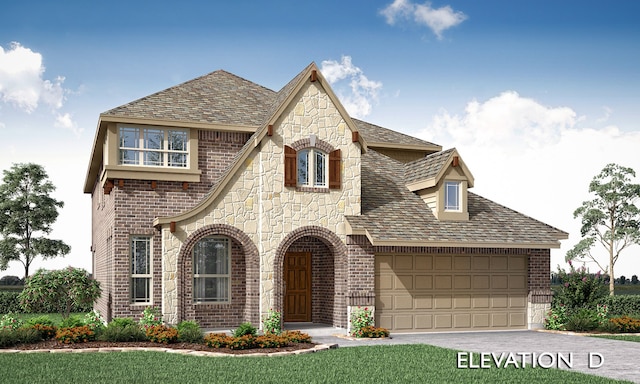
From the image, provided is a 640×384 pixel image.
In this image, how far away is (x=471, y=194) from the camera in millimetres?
26875

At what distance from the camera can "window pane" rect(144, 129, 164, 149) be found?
22484mm

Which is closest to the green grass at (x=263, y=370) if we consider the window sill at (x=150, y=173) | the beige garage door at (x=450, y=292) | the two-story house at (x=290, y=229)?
the two-story house at (x=290, y=229)

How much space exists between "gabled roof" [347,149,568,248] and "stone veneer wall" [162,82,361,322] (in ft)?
3.18

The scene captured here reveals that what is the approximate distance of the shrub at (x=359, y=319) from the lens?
70.0ft

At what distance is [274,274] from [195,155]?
14.5 ft

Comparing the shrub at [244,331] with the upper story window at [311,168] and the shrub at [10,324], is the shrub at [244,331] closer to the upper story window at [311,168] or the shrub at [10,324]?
the shrub at [10,324]

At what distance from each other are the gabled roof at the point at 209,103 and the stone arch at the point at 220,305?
364 centimetres

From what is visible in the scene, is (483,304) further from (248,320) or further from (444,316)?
(248,320)

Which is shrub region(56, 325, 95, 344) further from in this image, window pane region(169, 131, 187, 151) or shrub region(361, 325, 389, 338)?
shrub region(361, 325, 389, 338)

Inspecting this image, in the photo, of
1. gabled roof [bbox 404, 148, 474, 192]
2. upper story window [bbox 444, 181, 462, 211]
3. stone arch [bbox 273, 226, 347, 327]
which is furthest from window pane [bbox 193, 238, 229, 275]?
upper story window [bbox 444, 181, 462, 211]

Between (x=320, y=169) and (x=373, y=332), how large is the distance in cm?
532

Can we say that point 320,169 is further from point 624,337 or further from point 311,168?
point 624,337

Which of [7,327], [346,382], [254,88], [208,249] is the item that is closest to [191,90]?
[254,88]

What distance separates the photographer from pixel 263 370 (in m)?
14.1
